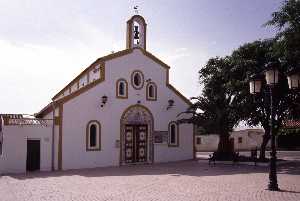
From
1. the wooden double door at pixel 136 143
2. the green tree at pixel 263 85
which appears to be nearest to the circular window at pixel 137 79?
the wooden double door at pixel 136 143

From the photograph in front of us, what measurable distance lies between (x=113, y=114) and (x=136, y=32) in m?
6.10

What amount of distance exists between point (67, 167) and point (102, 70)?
651cm

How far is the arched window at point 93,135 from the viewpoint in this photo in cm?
2391

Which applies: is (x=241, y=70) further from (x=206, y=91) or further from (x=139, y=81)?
(x=139, y=81)

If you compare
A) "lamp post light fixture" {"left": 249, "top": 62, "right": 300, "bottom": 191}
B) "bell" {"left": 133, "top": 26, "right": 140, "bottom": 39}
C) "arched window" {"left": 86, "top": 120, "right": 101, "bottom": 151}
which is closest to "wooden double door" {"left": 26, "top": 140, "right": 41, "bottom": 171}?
"arched window" {"left": 86, "top": 120, "right": 101, "bottom": 151}

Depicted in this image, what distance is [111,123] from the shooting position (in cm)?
2514

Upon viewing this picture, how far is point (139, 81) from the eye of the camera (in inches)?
1061

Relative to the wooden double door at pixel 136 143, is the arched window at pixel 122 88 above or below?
above

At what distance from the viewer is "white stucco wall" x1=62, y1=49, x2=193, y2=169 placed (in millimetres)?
23141

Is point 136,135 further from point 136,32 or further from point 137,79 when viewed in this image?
point 136,32

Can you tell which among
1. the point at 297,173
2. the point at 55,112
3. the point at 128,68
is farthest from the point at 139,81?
the point at 297,173

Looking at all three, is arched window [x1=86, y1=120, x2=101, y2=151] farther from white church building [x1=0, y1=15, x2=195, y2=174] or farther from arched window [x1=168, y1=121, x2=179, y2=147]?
arched window [x1=168, y1=121, x2=179, y2=147]

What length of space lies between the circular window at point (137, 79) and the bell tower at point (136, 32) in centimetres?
185

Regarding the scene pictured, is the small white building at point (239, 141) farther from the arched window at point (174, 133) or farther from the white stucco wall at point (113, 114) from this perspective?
the arched window at point (174, 133)
